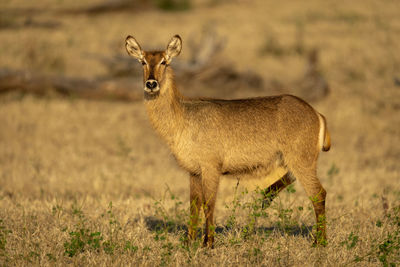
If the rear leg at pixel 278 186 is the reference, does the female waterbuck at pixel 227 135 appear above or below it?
above

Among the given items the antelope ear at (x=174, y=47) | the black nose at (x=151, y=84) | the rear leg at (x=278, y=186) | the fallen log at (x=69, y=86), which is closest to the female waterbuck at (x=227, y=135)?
the antelope ear at (x=174, y=47)

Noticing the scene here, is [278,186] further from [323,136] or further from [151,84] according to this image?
[151,84]

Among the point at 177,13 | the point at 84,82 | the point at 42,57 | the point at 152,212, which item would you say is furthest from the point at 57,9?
the point at 152,212

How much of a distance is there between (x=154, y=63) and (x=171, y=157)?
4.40 metres

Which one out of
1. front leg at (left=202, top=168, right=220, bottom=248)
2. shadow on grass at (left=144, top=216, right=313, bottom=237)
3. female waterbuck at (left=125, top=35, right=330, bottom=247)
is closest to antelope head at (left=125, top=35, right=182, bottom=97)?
female waterbuck at (left=125, top=35, right=330, bottom=247)

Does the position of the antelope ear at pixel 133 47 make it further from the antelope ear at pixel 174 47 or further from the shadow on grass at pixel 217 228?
the shadow on grass at pixel 217 228

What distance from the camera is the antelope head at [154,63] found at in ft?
16.6

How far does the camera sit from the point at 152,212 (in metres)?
6.47

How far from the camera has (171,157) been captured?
949cm

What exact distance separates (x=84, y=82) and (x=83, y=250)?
833 centimetres

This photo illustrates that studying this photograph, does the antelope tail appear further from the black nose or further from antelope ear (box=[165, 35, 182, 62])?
the black nose

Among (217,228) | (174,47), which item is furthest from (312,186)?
(174,47)

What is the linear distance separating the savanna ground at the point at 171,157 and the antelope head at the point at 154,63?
3.57 ft

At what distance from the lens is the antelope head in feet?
16.6
